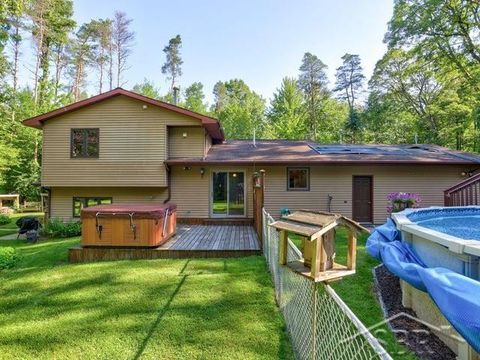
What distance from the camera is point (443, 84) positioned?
20.6 metres

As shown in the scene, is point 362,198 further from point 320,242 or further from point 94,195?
point 94,195

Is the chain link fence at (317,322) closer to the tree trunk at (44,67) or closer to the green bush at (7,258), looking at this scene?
Result: the green bush at (7,258)

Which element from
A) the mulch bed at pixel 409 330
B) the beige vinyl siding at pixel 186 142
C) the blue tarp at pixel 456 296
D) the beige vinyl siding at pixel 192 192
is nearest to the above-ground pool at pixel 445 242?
the blue tarp at pixel 456 296

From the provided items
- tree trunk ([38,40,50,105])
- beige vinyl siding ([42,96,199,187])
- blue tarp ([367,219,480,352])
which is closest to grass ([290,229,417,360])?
blue tarp ([367,219,480,352])

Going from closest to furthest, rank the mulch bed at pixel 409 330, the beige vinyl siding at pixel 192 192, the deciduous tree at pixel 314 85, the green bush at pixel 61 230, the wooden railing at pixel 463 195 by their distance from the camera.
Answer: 1. the mulch bed at pixel 409 330
2. the wooden railing at pixel 463 195
3. the green bush at pixel 61 230
4. the beige vinyl siding at pixel 192 192
5. the deciduous tree at pixel 314 85

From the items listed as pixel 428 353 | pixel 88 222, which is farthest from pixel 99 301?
pixel 428 353

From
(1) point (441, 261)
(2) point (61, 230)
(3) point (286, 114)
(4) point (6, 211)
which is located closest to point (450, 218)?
(1) point (441, 261)

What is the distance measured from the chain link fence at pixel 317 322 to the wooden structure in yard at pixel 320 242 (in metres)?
0.09

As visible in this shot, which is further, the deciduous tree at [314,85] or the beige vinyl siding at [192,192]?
the deciduous tree at [314,85]

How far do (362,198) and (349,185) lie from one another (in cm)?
74

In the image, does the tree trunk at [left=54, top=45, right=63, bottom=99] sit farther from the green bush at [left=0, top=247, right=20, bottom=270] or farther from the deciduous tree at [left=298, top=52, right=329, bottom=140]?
the green bush at [left=0, top=247, right=20, bottom=270]

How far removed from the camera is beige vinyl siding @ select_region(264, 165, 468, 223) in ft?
35.2

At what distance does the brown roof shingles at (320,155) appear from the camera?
33.5 feet

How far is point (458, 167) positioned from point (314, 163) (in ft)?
Result: 18.0
